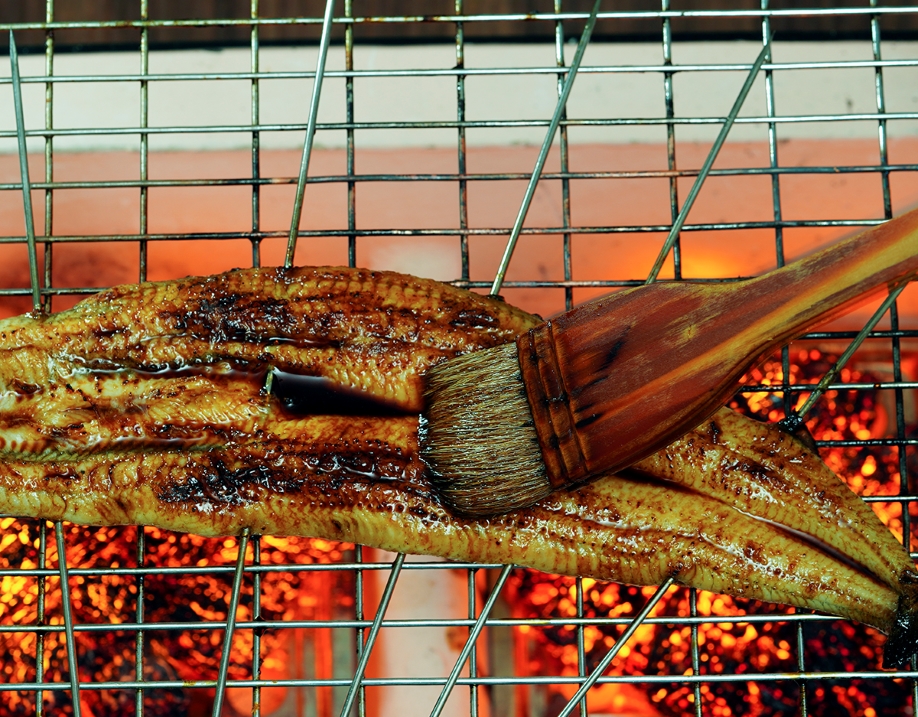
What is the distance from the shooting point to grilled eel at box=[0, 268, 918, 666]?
1.71 metres

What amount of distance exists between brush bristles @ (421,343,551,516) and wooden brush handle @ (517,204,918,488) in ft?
0.11

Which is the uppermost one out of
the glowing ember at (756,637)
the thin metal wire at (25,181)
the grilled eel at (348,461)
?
the thin metal wire at (25,181)

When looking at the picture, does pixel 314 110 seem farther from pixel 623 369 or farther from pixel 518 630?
pixel 518 630

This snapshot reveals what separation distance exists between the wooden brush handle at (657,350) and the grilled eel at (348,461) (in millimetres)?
216

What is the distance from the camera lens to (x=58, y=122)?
106 inches

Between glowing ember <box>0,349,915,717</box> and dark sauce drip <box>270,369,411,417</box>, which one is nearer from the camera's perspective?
dark sauce drip <box>270,369,411,417</box>

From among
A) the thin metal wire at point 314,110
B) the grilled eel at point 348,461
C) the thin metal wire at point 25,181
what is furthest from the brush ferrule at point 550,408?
the thin metal wire at point 25,181

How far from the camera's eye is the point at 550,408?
154 centimetres

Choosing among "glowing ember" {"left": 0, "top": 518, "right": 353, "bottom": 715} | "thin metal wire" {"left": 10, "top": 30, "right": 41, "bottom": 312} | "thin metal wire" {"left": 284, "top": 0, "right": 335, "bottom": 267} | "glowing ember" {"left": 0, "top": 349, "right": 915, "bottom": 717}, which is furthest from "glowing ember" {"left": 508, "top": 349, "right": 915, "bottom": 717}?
"thin metal wire" {"left": 10, "top": 30, "right": 41, "bottom": 312}

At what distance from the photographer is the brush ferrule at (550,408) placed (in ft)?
5.05

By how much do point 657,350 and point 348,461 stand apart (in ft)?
2.26

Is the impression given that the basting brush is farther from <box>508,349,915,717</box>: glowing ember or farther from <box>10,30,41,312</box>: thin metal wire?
<box>508,349,915,717</box>: glowing ember

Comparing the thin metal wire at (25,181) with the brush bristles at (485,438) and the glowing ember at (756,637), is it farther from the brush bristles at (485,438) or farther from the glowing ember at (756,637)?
the glowing ember at (756,637)

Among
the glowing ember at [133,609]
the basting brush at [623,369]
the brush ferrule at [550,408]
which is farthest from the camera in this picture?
the glowing ember at [133,609]
